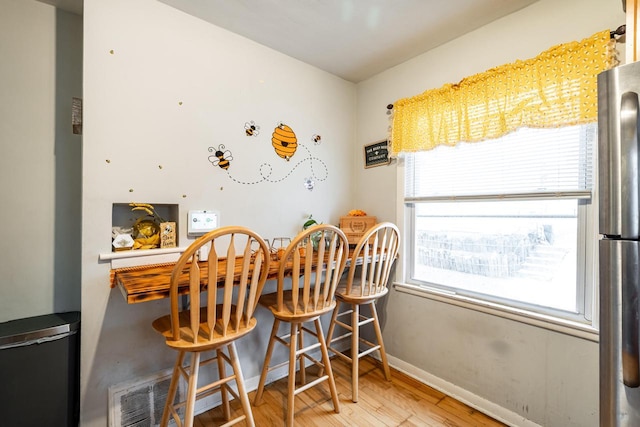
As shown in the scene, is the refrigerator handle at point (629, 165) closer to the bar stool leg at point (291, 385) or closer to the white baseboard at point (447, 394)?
the bar stool leg at point (291, 385)

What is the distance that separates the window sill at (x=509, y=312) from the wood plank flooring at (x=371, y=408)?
0.63 metres

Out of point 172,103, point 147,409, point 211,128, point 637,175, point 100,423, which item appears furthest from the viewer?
point 211,128

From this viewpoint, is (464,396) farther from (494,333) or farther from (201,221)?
(201,221)

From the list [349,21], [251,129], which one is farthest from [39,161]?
[349,21]

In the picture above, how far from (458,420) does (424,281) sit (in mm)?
850

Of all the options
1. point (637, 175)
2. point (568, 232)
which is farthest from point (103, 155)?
point (568, 232)

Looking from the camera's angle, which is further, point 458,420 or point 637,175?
point 458,420

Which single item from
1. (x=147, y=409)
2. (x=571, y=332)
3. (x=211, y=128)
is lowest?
(x=147, y=409)

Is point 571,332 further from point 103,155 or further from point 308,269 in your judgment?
point 103,155

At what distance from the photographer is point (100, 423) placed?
4.74 feet

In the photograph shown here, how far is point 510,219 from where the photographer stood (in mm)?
1724

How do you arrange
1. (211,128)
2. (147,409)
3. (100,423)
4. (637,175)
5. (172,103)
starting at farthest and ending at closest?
(211,128)
(172,103)
(147,409)
(100,423)
(637,175)

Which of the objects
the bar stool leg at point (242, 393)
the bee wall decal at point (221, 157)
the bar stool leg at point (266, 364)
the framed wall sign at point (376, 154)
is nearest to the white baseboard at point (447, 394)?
the bar stool leg at point (266, 364)

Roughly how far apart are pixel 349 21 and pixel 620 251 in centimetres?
177
